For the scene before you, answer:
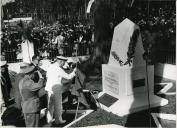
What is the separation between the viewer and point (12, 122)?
7.52m

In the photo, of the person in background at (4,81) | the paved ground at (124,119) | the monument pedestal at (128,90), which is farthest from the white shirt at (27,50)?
the paved ground at (124,119)

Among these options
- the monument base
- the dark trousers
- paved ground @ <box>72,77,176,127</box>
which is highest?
the dark trousers

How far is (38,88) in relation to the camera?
589 cm

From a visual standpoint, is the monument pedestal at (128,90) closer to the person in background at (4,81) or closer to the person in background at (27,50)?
the person in background at (4,81)

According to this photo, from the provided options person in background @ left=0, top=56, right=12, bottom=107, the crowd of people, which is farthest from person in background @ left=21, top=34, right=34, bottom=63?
person in background @ left=0, top=56, right=12, bottom=107

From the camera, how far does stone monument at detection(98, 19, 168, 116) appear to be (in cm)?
797

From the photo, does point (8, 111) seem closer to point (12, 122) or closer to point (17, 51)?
point (12, 122)

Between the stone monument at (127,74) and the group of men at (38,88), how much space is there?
1.27 metres

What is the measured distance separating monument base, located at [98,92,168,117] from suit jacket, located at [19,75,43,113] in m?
2.74

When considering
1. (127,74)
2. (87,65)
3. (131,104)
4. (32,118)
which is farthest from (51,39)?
(32,118)

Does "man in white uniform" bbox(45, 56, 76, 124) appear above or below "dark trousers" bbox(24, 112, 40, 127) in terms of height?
above

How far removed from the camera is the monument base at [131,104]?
26.1 ft

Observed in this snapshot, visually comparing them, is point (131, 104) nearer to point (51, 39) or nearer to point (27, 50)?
point (51, 39)

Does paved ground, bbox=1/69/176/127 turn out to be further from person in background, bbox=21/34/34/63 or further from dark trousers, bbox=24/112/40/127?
person in background, bbox=21/34/34/63
